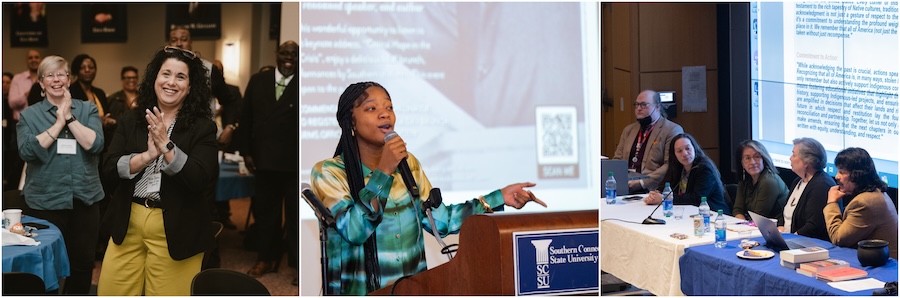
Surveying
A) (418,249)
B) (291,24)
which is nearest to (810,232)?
(418,249)

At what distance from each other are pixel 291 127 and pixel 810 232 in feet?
8.51

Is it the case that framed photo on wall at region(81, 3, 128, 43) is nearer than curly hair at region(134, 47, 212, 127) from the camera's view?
No

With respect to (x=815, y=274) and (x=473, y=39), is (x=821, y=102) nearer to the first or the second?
(x=815, y=274)

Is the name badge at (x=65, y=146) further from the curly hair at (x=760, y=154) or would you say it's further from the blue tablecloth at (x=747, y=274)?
the curly hair at (x=760, y=154)

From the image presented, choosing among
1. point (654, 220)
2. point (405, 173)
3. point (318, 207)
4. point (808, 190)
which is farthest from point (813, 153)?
point (318, 207)

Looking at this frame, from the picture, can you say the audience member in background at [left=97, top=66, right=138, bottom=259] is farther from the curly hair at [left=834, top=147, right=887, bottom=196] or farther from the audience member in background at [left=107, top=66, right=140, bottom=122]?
the curly hair at [left=834, top=147, right=887, bottom=196]

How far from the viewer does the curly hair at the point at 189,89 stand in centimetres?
427

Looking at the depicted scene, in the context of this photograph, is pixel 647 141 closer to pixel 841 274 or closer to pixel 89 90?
pixel 841 274

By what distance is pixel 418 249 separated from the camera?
4043mm

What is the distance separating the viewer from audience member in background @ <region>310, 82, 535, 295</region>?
3.90 metres

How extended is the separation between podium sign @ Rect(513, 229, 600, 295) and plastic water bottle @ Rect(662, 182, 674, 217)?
1.46ft

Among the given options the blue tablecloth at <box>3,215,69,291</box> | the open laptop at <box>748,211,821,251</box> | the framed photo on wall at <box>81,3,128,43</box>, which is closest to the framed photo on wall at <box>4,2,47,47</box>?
the framed photo on wall at <box>81,3,128,43</box>

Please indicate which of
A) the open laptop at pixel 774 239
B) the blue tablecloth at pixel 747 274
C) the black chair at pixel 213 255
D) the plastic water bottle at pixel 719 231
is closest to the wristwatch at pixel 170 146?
the black chair at pixel 213 255

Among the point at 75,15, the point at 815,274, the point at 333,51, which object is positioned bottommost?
the point at 815,274
